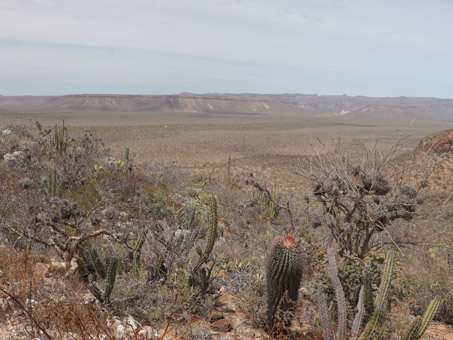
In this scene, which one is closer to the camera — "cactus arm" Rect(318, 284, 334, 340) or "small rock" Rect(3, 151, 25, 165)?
"cactus arm" Rect(318, 284, 334, 340)

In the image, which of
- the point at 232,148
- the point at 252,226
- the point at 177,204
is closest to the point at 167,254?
the point at 252,226

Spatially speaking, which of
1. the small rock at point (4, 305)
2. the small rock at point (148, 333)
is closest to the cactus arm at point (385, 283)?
the small rock at point (148, 333)

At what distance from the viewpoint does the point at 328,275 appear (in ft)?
12.6

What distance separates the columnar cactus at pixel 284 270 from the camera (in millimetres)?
3393

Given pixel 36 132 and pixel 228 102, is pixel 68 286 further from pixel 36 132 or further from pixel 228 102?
pixel 228 102

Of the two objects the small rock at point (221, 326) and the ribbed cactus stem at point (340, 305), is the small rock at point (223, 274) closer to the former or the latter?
the small rock at point (221, 326)

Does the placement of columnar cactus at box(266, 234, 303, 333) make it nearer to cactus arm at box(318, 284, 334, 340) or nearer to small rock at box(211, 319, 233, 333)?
cactus arm at box(318, 284, 334, 340)

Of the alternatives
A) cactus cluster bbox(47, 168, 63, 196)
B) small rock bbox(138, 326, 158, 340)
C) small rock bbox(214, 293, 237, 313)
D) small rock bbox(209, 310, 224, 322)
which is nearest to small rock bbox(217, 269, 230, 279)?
small rock bbox(214, 293, 237, 313)

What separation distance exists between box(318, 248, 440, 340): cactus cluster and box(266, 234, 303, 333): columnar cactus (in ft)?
0.97

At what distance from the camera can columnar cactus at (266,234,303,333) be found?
3393 mm

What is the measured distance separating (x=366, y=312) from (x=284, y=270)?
0.95 meters

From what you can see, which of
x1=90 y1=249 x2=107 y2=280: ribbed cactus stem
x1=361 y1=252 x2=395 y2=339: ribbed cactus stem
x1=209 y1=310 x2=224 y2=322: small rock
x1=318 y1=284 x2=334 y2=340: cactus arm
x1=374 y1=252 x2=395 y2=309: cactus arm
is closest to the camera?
x1=318 y1=284 x2=334 y2=340: cactus arm

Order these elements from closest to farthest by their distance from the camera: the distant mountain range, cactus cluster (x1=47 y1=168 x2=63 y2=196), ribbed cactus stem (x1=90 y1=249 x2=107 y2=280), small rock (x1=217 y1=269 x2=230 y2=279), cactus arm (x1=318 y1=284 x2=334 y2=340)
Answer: cactus arm (x1=318 y1=284 x2=334 y2=340) < ribbed cactus stem (x1=90 y1=249 x2=107 y2=280) < small rock (x1=217 y1=269 x2=230 y2=279) < cactus cluster (x1=47 y1=168 x2=63 y2=196) < the distant mountain range

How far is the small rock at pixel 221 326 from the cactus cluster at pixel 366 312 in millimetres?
1015
